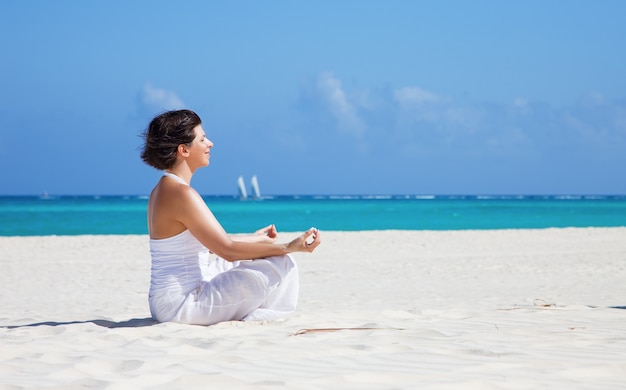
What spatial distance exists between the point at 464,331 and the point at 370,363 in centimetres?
120

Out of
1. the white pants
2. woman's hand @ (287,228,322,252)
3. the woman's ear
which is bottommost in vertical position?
the white pants

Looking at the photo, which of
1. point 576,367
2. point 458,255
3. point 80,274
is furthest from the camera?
point 458,255

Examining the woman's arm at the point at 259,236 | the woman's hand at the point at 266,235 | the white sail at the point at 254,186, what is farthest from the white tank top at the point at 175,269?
the white sail at the point at 254,186

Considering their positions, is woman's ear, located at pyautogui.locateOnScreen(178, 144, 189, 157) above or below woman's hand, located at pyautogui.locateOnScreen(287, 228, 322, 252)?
above

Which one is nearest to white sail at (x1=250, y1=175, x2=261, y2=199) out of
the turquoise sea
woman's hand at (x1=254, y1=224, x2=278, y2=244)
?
the turquoise sea

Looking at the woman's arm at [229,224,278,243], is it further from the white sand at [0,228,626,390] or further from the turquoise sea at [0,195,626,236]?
the turquoise sea at [0,195,626,236]

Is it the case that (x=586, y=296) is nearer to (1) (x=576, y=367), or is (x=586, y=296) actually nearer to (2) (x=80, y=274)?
(1) (x=576, y=367)

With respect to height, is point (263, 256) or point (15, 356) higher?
point (263, 256)

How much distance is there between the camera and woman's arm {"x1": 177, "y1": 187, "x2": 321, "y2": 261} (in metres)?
4.52

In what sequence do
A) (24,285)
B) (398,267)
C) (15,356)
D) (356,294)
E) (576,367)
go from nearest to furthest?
(576,367), (15,356), (356,294), (24,285), (398,267)

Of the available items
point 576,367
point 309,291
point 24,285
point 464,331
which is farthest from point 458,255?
point 576,367

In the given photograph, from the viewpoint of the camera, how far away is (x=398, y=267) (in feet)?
40.9

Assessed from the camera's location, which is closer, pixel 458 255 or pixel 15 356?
pixel 15 356

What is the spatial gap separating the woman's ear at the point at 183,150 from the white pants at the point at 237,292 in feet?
2.44
